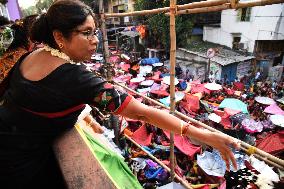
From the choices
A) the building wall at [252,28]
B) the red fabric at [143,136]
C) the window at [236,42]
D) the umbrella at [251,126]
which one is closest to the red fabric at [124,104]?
the red fabric at [143,136]

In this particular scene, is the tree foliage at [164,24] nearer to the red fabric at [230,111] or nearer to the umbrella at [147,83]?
the umbrella at [147,83]

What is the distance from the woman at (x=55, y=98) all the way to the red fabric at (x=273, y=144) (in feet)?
26.8

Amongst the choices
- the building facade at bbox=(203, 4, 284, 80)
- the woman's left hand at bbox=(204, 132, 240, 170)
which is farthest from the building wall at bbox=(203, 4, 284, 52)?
the woman's left hand at bbox=(204, 132, 240, 170)

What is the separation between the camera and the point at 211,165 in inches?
258

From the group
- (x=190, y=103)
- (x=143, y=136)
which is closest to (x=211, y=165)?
(x=143, y=136)

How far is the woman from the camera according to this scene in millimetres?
1301

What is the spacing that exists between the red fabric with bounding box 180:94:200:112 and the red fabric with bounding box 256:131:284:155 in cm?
A: 347

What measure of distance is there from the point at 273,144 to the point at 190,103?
4362 mm

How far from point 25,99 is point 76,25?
49 centimetres

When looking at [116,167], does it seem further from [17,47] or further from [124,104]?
[17,47]

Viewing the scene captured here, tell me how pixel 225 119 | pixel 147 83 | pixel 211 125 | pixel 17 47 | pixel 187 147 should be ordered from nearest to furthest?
pixel 17 47, pixel 187 147, pixel 211 125, pixel 225 119, pixel 147 83

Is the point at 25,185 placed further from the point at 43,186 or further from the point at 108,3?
the point at 108,3

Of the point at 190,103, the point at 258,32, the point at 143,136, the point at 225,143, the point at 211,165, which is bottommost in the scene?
the point at 190,103

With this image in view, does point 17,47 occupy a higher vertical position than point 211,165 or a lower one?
higher
